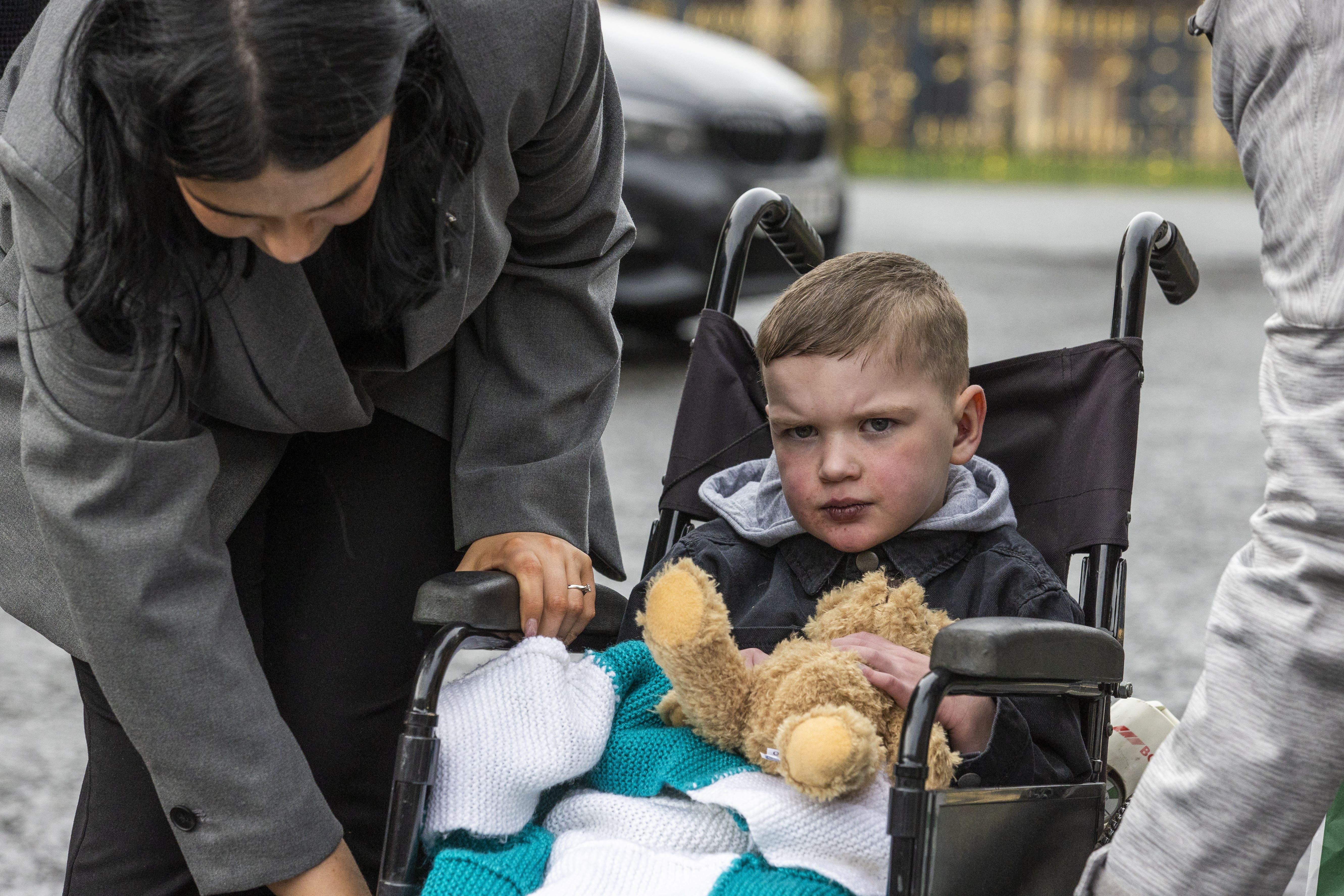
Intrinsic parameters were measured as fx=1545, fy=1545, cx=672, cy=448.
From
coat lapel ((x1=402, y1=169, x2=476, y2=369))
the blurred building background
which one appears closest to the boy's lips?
coat lapel ((x1=402, y1=169, x2=476, y2=369))

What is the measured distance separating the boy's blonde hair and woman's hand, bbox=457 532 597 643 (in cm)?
38

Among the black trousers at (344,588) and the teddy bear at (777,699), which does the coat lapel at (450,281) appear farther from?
the teddy bear at (777,699)

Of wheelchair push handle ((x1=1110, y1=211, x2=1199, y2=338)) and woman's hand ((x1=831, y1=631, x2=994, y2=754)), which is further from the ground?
wheelchair push handle ((x1=1110, y1=211, x2=1199, y2=338))

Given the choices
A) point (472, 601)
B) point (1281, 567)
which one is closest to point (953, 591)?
point (472, 601)

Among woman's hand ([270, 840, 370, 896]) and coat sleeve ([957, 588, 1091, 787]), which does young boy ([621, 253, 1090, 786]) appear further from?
woman's hand ([270, 840, 370, 896])

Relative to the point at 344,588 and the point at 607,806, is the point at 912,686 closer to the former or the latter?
the point at 607,806

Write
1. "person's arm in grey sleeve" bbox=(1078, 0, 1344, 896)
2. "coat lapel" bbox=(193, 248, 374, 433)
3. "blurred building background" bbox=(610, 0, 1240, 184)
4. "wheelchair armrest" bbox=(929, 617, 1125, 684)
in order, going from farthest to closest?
"blurred building background" bbox=(610, 0, 1240, 184)
"coat lapel" bbox=(193, 248, 374, 433)
"wheelchair armrest" bbox=(929, 617, 1125, 684)
"person's arm in grey sleeve" bbox=(1078, 0, 1344, 896)

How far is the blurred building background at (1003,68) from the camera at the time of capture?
2591cm

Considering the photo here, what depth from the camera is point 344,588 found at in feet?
6.61

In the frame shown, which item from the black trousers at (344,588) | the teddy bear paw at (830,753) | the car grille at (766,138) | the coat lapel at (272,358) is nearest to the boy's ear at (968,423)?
the teddy bear paw at (830,753)

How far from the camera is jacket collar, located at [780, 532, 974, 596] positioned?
2.02 m

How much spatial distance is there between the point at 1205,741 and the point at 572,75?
1.02 m

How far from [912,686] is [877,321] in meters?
0.50

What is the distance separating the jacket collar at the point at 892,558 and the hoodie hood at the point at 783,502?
2 cm
